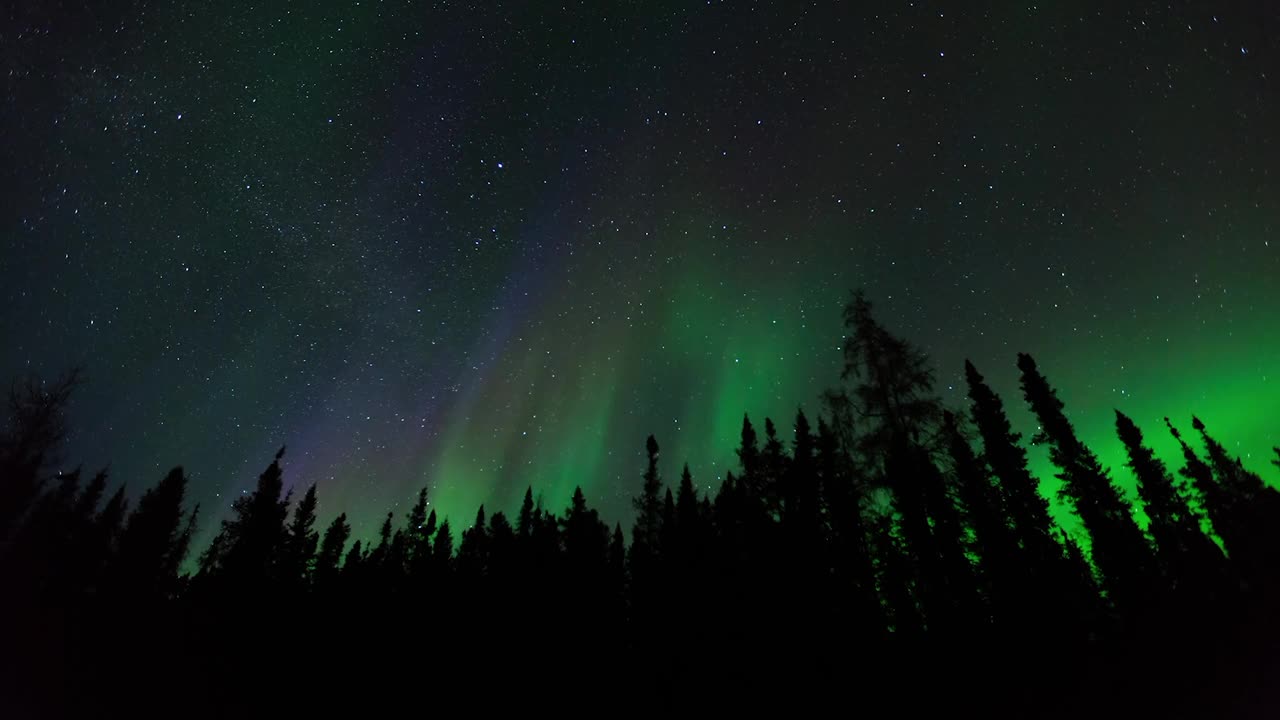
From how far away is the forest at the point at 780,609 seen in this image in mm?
14617

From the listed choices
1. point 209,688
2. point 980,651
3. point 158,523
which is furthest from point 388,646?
point 158,523

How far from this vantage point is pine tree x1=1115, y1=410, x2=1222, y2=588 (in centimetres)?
1583

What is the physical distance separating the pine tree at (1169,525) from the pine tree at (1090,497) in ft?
4.46

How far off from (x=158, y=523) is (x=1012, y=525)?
238 ft

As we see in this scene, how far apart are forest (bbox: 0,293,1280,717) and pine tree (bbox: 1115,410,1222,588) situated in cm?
17

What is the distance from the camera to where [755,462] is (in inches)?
1752

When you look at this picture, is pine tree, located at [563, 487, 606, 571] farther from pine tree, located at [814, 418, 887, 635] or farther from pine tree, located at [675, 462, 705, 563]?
pine tree, located at [814, 418, 887, 635]

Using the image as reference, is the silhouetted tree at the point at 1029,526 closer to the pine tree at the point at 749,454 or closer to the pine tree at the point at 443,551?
the pine tree at the point at 749,454

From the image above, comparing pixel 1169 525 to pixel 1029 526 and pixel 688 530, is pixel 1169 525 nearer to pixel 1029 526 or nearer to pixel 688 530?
pixel 1029 526

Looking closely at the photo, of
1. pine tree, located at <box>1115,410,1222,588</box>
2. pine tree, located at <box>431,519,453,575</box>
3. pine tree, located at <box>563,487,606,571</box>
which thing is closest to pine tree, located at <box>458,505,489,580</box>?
pine tree, located at <box>431,519,453,575</box>

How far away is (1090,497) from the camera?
31.7 meters

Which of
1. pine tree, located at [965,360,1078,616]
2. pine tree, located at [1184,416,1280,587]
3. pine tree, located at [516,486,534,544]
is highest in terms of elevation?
pine tree, located at [516,486,534,544]

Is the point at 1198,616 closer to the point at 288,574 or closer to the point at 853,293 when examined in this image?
the point at 853,293

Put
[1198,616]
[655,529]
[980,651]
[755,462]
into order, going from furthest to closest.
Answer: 1. [655,529]
2. [755,462]
3. [980,651]
4. [1198,616]
